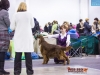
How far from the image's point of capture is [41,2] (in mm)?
20109

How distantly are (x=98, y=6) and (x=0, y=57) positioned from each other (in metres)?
15.4

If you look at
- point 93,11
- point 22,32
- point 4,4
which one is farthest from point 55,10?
point 22,32

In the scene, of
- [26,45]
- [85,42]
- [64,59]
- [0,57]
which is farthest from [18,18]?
[85,42]

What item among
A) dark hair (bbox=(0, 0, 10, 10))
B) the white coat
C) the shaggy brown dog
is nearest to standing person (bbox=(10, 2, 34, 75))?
the white coat

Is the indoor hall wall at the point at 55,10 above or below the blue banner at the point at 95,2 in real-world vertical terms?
below

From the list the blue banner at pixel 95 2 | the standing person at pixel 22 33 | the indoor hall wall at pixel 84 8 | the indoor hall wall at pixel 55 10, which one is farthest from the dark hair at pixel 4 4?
the indoor hall wall at pixel 84 8

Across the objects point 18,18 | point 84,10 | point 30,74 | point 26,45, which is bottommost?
point 30,74

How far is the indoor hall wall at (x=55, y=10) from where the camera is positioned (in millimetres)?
19953

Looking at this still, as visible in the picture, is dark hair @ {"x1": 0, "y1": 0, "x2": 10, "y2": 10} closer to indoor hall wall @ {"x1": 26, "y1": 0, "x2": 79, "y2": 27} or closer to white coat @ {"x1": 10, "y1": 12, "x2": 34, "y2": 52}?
white coat @ {"x1": 10, "y1": 12, "x2": 34, "y2": 52}

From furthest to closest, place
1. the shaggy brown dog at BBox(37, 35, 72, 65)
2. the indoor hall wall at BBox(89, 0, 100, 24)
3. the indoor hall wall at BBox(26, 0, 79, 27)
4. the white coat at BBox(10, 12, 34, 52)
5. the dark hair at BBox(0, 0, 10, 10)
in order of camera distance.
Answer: the indoor hall wall at BBox(89, 0, 100, 24)
the indoor hall wall at BBox(26, 0, 79, 27)
the shaggy brown dog at BBox(37, 35, 72, 65)
the dark hair at BBox(0, 0, 10, 10)
the white coat at BBox(10, 12, 34, 52)

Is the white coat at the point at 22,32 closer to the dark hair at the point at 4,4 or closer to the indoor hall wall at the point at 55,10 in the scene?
the dark hair at the point at 4,4

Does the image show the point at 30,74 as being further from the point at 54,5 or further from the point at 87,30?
the point at 54,5

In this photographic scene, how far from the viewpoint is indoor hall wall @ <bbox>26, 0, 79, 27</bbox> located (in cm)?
1995

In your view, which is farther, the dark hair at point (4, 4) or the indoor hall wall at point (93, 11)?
the indoor hall wall at point (93, 11)
